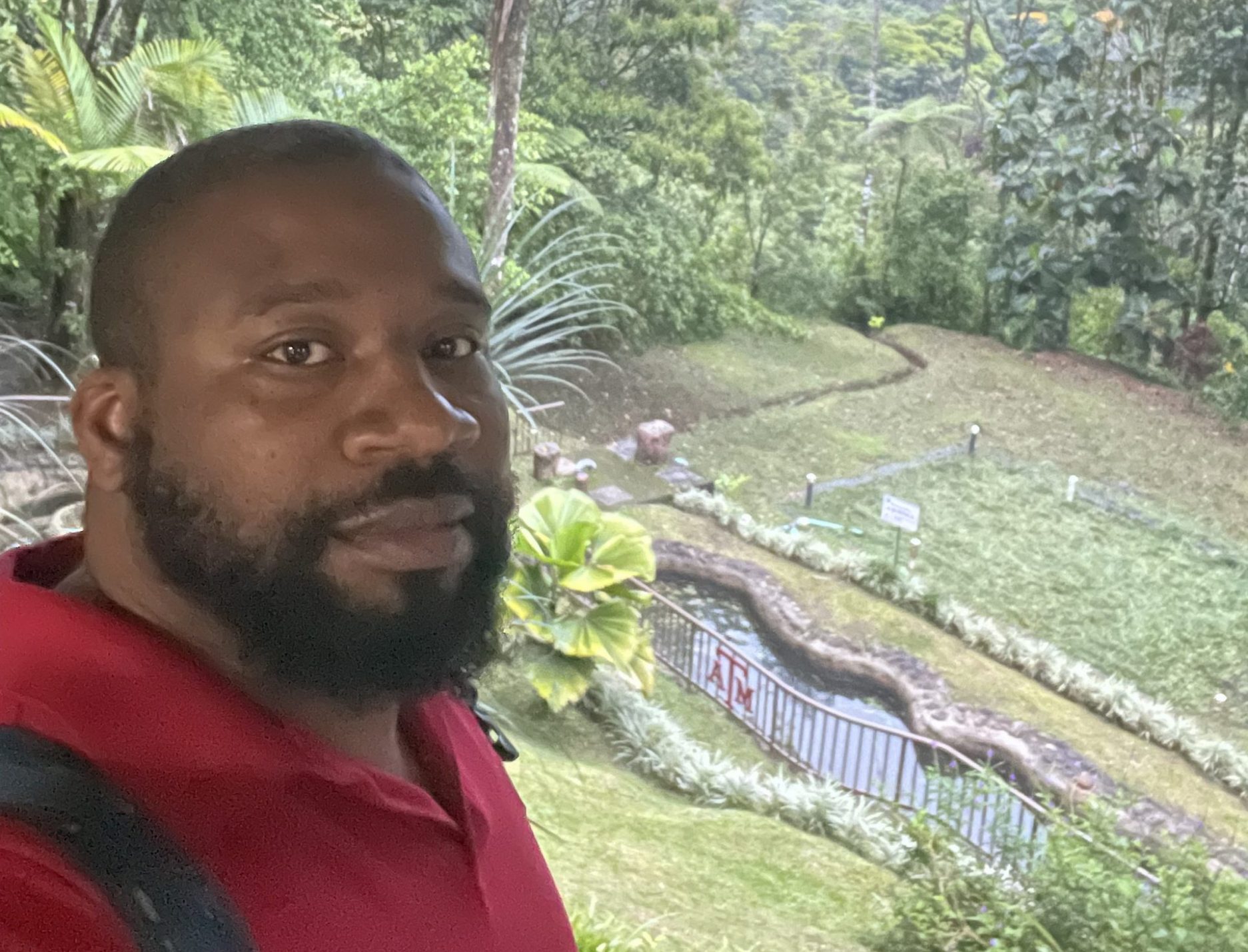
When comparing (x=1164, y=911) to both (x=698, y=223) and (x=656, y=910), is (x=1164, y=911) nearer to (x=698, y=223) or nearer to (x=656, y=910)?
(x=656, y=910)

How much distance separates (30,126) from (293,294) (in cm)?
215

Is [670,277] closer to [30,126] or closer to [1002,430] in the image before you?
[1002,430]

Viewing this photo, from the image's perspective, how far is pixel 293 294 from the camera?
0.70 meters

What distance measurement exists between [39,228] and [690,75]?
1.81 m

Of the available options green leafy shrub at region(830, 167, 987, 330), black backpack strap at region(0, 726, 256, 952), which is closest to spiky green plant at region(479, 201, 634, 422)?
green leafy shrub at region(830, 167, 987, 330)

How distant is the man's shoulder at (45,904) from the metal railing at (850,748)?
220 cm

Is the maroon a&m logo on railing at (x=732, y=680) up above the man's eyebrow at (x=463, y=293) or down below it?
below

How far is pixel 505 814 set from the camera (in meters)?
0.95

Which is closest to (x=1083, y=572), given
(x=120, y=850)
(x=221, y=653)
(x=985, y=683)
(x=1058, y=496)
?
(x=1058, y=496)

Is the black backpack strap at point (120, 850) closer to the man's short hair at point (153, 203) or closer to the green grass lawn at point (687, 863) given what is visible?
the man's short hair at point (153, 203)

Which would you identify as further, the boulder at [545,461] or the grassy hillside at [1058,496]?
the boulder at [545,461]

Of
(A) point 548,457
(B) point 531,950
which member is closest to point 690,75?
(A) point 548,457

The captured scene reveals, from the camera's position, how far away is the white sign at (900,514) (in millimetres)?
3080

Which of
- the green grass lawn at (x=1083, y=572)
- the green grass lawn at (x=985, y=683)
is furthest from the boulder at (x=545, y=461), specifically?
the green grass lawn at (x=1083, y=572)
